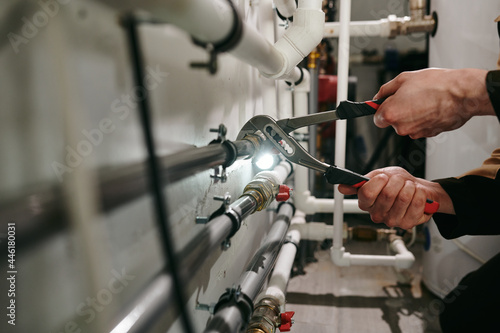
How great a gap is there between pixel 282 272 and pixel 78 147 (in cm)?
76

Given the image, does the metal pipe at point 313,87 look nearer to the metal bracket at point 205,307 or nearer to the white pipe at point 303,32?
the white pipe at point 303,32

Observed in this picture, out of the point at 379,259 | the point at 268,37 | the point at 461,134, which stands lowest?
the point at 379,259

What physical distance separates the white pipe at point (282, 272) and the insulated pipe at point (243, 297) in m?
0.06

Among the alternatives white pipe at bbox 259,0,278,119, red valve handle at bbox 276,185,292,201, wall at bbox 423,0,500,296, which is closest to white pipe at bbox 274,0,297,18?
white pipe at bbox 259,0,278,119

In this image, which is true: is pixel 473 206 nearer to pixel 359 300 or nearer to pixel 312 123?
pixel 312 123

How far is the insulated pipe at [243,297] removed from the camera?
0.56m

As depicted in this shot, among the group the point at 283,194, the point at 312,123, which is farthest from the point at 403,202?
the point at 283,194

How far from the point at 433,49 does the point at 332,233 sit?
808mm

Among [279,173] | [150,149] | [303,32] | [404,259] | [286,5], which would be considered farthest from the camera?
[404,259]

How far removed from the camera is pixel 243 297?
0.65m

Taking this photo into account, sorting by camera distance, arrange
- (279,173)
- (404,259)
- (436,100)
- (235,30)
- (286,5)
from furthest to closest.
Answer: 1. (404,259)
2. (279,173)
3. (286,5)
4. (436,100)
5. (235,30)

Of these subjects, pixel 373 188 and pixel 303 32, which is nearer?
pixel 373 188

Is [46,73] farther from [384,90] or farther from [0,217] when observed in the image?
[384,90]

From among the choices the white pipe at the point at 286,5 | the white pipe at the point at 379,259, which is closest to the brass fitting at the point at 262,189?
the white pipe at the point at 286,5
